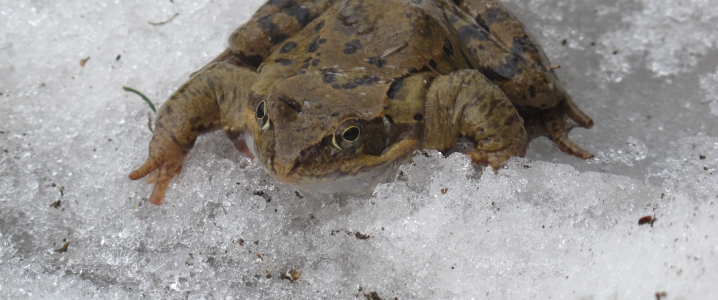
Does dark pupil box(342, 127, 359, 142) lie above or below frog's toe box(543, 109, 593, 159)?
above

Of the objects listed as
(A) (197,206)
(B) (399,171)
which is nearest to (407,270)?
(B) (399,171)

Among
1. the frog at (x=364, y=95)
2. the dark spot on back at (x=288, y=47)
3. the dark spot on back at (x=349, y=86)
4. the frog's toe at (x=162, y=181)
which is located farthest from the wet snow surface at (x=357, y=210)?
the dark spot on back at (x=288, y=47)

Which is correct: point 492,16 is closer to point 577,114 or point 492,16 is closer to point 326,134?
point 577,114

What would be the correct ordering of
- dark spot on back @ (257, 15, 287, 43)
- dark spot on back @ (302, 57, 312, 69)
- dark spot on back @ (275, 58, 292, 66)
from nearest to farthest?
dark spot on back @ (302, 57, 312, 69) < dark spot on back @ (275, 58, 292, 66) < dark spot on back @ (257, 15, 287, 43)

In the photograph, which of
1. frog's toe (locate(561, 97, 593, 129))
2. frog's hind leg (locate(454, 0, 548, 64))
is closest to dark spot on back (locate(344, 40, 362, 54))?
frog's hind leg (locate(454, 0, 548, 64))

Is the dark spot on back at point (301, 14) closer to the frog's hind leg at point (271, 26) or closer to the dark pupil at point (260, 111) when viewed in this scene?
the frog's hind leg at point (271, 26)

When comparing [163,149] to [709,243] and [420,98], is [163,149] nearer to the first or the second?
[420,98]

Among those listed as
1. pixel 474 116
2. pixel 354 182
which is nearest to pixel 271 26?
pixel 354 182

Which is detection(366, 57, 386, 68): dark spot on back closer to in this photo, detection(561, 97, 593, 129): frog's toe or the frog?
the frog
